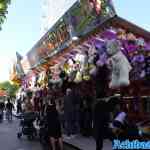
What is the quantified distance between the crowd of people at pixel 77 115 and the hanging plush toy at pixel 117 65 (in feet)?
2.12

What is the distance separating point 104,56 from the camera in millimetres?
14172

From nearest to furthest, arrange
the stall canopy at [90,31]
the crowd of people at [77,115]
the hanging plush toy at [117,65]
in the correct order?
the crowd of people at [77,115] < the hanging plush toy at [117,65] < the stall canopy at [90,31]

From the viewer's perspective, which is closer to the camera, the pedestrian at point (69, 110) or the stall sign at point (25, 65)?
the pedestrian at point (69, 110)

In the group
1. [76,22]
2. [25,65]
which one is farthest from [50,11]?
[76,22]

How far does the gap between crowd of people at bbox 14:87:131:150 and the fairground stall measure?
493mm

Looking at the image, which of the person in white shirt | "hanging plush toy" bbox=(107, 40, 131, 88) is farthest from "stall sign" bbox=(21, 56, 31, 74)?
the person in white shirt

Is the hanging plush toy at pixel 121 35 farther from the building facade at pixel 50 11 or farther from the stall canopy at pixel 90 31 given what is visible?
the building facade at pixel 50 11

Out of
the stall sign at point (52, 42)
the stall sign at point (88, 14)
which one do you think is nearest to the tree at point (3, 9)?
the stall sign at point (52, 42)

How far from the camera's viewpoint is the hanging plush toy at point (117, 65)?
1280 centimetres

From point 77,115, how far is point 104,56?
4131mm

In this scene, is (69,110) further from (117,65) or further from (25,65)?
(25,65)

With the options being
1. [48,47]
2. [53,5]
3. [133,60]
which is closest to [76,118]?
[133,60]

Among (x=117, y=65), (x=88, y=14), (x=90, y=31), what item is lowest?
(x=117, y=65)

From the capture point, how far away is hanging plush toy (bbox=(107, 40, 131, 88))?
12.8 m
